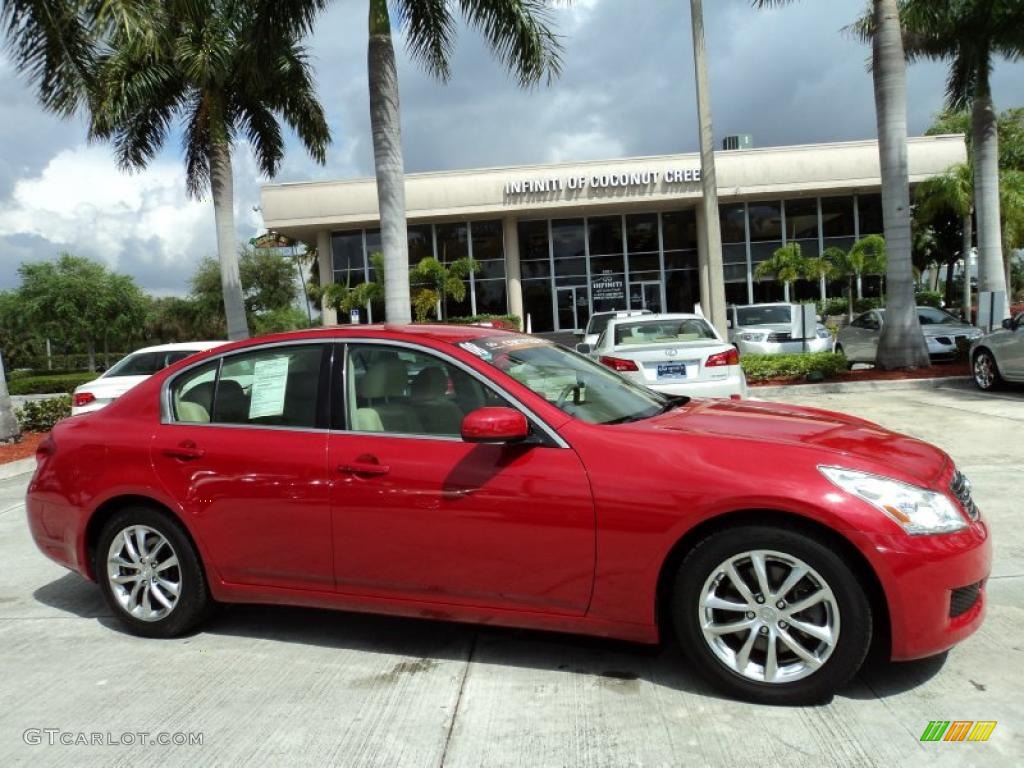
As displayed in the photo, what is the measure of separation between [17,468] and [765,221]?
2801cm

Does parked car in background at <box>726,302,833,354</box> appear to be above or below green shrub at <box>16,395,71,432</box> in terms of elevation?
above

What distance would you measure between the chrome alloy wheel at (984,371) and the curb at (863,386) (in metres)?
0.82

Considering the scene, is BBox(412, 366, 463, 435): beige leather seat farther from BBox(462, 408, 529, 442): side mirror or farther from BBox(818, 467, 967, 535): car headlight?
BBox(818, 467, 967, 535): car headlight

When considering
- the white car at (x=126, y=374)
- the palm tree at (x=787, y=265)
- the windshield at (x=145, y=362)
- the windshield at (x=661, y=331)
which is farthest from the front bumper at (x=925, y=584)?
the palm tree at (x=787, y=265)

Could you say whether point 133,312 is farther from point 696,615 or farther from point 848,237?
point 696,615

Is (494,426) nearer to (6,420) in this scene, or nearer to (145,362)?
(145,362)

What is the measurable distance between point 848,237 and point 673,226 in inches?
268

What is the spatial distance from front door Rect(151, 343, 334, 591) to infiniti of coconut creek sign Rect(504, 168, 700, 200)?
2676 cm

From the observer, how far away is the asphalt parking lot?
115 inches

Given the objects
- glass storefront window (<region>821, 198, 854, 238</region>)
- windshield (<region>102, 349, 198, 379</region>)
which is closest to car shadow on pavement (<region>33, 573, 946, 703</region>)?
windshield (<region>102, 349, 198, 379</region>)

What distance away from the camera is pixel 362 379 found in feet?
12.8

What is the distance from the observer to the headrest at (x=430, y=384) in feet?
12.4

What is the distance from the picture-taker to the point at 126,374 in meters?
12.1

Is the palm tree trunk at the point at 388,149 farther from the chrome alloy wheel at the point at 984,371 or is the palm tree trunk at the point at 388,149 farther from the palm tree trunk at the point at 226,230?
the chrome alloy wheel at the point at 984,371
